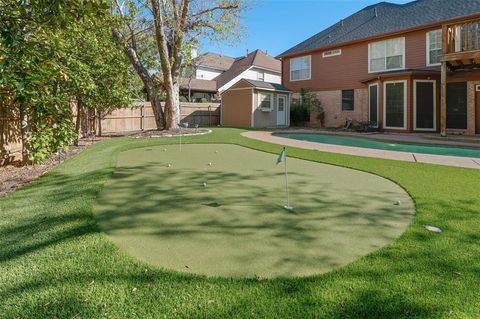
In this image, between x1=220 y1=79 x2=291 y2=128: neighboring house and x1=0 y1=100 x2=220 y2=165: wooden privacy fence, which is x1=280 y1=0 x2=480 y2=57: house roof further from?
x1=0 y1=100 x2=220 y2=165: wooden privacy fence

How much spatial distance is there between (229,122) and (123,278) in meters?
21.8

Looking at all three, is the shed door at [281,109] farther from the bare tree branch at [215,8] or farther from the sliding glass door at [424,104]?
the sliding glass door at [424,104]

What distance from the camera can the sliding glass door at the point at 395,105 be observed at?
57.6 ft

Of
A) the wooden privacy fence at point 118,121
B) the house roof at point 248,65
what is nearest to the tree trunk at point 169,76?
the wooden privacy fence at point 118,121

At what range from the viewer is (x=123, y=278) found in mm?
2574

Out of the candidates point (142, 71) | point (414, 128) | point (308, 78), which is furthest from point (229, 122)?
point (414, 128)

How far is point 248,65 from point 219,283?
1526 inches

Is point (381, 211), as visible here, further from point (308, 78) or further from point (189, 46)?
point (308, 78)

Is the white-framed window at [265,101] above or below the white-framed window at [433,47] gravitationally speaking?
below

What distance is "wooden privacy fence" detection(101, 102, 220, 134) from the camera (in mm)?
20500

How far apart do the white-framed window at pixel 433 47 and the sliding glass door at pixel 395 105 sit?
2.07 metres

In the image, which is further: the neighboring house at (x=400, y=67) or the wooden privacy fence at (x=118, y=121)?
the neighboring house at (x=400, y=67)

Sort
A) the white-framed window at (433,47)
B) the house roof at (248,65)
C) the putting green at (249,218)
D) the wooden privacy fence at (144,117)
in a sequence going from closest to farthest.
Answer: the putting green at (249,218) → the white-framed window at (433,47) → the wooden privacy fence at (144,117) → the house roof at (248,65)

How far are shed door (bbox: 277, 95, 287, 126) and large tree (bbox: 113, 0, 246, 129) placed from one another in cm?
675
